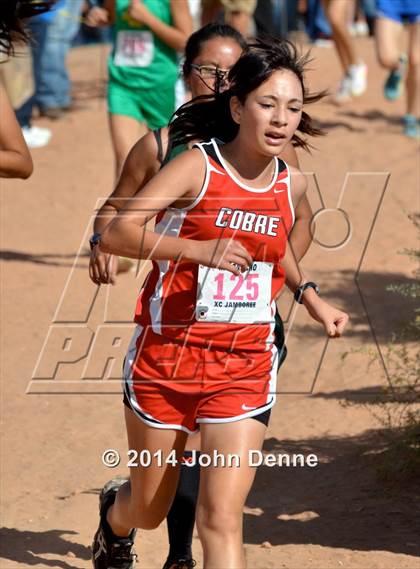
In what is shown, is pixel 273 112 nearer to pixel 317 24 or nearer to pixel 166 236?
pixel 166 236

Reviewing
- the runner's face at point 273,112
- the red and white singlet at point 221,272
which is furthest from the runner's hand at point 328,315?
the runner's face at point 273,112

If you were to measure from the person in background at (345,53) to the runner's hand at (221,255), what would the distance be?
7.89 m

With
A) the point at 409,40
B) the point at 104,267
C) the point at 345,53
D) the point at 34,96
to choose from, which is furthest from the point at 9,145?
the point at 345,53

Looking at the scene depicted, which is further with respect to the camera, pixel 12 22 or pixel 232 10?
pixel 232 10

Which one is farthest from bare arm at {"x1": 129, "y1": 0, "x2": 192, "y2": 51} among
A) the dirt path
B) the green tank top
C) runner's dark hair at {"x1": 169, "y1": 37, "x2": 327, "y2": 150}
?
runner's dark hair at {"x1": 169, "y1": 37, "x2": 327, "y2": 150}

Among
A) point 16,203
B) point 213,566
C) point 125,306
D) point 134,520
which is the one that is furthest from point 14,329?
point 213,566

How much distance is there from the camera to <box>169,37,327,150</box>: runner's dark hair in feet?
12.5

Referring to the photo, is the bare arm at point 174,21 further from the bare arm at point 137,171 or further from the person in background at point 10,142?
the bare arm at point 137,171

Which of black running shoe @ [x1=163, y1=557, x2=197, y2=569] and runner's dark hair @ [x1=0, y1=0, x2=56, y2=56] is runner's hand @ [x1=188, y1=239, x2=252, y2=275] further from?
runner's dark hair @ [x1=0, y1=0, x2=56, y2=56]

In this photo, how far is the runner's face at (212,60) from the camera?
15.1ft

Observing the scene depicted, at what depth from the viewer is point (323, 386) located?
6625 mm

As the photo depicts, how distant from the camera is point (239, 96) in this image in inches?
151

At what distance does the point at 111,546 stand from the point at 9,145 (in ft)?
4.69

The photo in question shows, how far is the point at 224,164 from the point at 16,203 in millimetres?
6138
